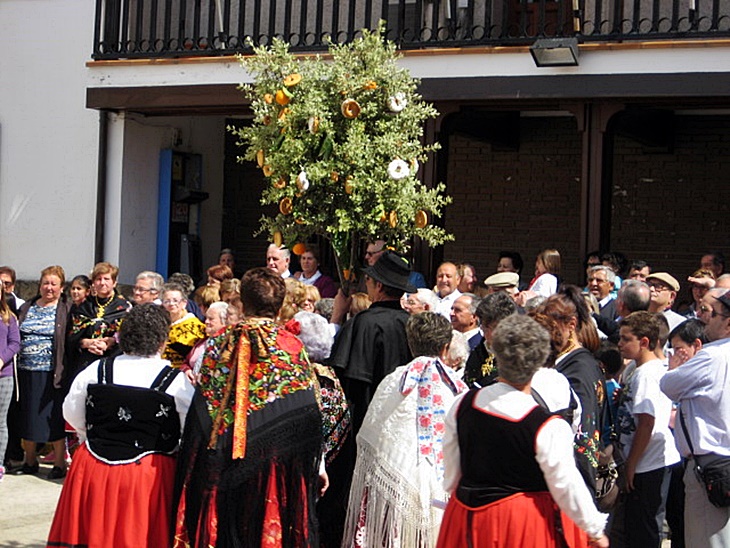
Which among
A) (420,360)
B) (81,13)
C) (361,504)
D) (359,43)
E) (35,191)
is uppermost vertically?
(81,13)

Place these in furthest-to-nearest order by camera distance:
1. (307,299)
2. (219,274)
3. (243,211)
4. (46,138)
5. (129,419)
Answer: (243,211) < (46,138) < (219,274) < (307,299) < (129,419)

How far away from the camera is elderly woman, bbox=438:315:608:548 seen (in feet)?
14.6

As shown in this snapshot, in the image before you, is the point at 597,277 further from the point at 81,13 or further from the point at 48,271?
the point at 81,13

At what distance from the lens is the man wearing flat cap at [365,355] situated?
6621 millimetres

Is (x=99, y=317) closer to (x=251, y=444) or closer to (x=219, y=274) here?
(x=219, y=274)

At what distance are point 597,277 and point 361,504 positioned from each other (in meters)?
4.00

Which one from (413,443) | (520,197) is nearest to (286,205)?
(413,443)

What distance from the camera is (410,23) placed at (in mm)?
13766

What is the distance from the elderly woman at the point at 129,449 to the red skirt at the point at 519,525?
170 centimetres

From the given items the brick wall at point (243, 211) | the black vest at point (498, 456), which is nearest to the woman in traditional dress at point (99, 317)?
the black vest at point (498, 456)

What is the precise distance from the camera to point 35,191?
13.5m

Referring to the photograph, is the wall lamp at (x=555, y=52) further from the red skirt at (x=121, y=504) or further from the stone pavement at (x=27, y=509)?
the red skirt at (x=121, y=504)

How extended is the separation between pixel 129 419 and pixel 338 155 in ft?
9.83

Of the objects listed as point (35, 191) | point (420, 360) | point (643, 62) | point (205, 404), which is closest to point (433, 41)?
point (643, 62)
